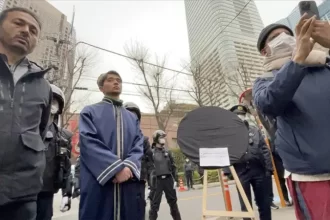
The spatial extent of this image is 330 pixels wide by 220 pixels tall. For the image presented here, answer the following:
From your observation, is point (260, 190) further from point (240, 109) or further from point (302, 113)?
point (302, 113)

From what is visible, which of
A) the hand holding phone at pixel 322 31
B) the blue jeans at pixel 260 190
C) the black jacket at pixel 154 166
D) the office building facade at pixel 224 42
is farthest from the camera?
the office building facade at pixel 224 42

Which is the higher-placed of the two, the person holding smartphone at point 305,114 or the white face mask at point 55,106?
the white face mask at point 55,106

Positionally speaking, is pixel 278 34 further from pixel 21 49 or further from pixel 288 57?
pixel 21 49

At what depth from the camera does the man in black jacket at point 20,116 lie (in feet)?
4.18

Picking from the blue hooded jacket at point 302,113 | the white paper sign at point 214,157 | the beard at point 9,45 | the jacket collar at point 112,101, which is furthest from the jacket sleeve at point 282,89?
the beard at point 9,45

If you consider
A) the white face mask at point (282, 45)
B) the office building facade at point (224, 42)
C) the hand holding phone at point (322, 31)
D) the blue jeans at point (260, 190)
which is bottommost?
the blue jeans at point (260, 190)

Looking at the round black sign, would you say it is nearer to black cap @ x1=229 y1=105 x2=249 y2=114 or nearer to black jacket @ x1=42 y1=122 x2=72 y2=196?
black cap @ x1=229 y1=105 x2=249 y2=114

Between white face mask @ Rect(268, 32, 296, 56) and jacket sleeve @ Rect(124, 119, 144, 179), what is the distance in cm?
142

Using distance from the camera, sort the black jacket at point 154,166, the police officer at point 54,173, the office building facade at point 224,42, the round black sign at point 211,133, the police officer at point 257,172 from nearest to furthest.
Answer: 1. the police officer at point 54,173
2. the round black sign at point 211,133
3. the police officer at point 257,172
4. the black jacket at point 154,166
5. the office building facade at point 224,42

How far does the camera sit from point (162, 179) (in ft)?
16.5

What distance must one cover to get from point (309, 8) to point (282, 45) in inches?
11.8

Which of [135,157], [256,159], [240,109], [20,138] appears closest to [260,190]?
[256,159]

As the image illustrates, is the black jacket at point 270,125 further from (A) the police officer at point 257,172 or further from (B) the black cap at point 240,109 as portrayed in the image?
(B) the black cap at point 240,109

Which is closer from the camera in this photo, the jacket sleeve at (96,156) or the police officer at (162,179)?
the jacket sleeve at (96,156)
